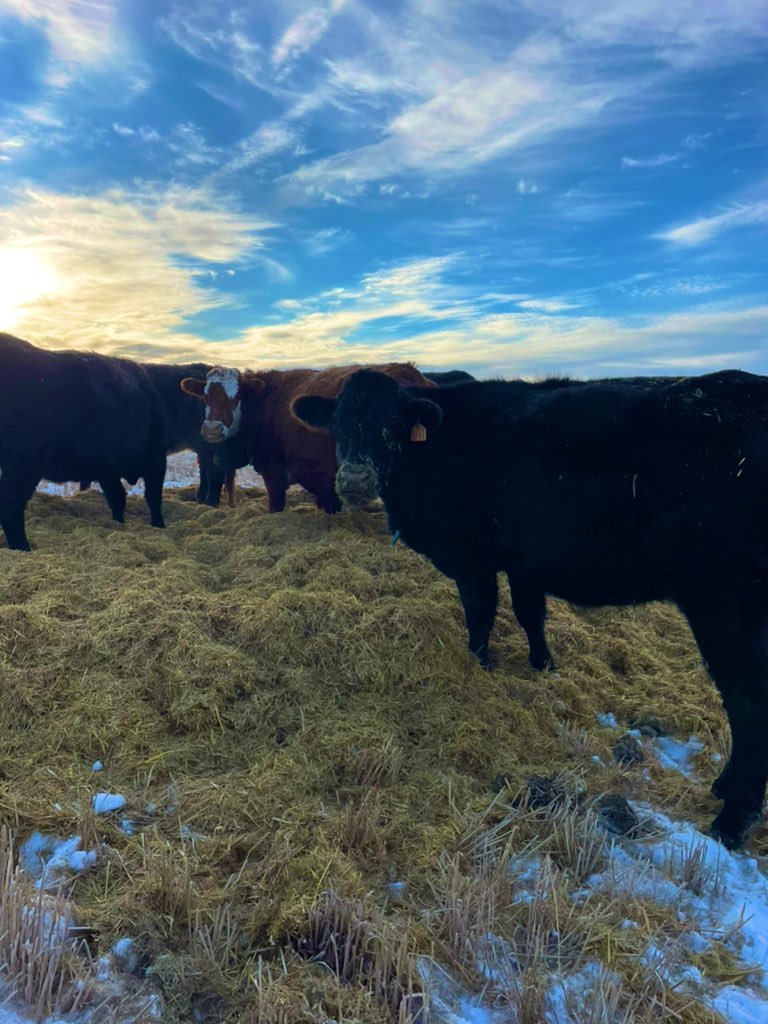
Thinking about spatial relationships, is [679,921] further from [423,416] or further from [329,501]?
[329,501]

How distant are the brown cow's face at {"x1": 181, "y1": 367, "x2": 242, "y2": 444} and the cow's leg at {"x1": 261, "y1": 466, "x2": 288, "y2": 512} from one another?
108cm

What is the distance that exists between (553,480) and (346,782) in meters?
2.44

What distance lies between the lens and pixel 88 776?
12.7 ft

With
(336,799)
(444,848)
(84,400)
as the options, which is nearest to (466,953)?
(444,848)

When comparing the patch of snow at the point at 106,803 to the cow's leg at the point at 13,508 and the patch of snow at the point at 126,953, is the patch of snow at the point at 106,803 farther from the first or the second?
the cow's leg at the point at 13,508

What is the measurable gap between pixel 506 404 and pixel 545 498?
112 cm

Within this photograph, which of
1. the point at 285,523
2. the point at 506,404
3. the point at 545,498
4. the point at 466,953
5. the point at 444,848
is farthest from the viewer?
the point at 285,523

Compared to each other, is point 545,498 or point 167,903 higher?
point 545,498

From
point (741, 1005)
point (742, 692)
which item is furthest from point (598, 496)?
point (741, 1005)

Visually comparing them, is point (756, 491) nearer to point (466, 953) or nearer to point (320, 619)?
point (466, 953)

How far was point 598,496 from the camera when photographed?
4.18m

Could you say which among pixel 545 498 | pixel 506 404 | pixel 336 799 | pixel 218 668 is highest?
pixel 506 404

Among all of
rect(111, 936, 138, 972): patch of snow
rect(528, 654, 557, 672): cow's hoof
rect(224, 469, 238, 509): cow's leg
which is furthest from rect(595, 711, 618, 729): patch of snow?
rect(224, 469, 238, 509): cow's leg

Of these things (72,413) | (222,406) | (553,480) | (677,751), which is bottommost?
(677,751)
